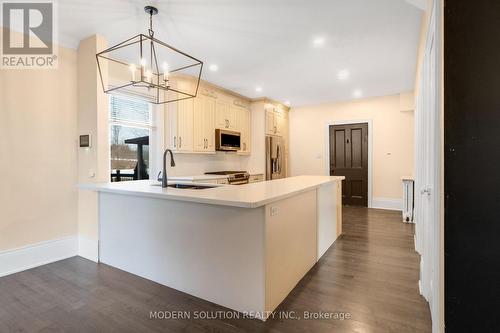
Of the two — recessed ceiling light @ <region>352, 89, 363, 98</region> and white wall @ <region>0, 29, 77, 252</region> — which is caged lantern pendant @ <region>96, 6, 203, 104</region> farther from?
recessed ceiling light @ <region>352, 89, 363, 98</region>

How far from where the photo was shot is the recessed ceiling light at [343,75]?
4.12m

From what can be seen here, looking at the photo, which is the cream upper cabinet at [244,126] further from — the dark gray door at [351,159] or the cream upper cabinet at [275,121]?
the dark gray door at [351,159]

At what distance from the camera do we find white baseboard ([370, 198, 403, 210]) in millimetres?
5641

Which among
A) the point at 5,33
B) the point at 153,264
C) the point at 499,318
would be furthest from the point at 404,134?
the point at 5,33

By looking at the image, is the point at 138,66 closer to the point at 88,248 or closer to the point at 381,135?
the point at 88,248

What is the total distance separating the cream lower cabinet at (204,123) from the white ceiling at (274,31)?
0.55 m

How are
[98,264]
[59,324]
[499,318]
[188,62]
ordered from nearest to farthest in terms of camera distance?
[499,318]
[59,324]
[98,264]
[188,62]

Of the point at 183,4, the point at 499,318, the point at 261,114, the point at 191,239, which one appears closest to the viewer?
the point at 499,318

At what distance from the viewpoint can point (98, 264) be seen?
2.81m

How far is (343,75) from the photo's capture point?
170 inches

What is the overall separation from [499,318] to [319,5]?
102 inches

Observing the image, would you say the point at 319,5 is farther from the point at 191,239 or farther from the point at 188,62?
the point at 191,239

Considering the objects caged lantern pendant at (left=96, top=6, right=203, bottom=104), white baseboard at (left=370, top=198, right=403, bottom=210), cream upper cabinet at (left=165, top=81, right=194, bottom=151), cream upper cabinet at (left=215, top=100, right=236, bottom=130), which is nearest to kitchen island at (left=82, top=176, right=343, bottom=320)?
caged lantern pendant at (left=96, top=6, right=203, bottom=104)

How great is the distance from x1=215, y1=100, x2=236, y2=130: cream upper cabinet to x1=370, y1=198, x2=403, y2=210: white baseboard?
149 inches
